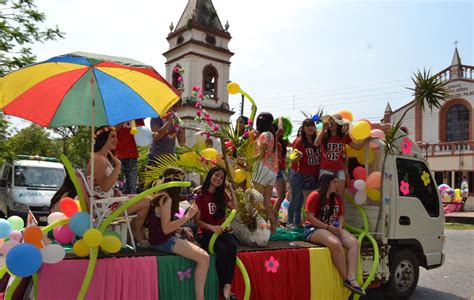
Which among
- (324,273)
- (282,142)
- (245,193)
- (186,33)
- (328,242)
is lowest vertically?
(324,273)

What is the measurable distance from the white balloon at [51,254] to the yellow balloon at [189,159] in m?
2.02

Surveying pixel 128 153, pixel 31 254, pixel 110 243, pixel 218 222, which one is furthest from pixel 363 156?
pixel 31 254

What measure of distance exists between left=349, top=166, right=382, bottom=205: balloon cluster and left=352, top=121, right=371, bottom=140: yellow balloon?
528 millimetres

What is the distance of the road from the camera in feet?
21.2

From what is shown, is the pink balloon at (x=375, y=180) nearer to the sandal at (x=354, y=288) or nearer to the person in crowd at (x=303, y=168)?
the person in crowd at (x=303, y=168)

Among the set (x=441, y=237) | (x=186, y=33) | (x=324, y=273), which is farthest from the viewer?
(x=186, y=33)

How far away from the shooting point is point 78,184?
365 centimetres

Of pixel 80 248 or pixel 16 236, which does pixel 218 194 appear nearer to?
pixel 80 248

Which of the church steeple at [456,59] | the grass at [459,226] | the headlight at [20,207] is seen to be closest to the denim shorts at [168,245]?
the headlight at [20,207]

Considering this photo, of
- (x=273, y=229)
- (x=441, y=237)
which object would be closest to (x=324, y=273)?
(x=273, y=229)

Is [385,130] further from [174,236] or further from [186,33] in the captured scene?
[186,33]

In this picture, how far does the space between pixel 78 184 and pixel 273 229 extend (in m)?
2.75

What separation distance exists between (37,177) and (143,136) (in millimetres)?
8367

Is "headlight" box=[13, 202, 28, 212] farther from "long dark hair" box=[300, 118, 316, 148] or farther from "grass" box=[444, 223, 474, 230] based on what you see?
"grass" box=[444, 223, 474, 230]
